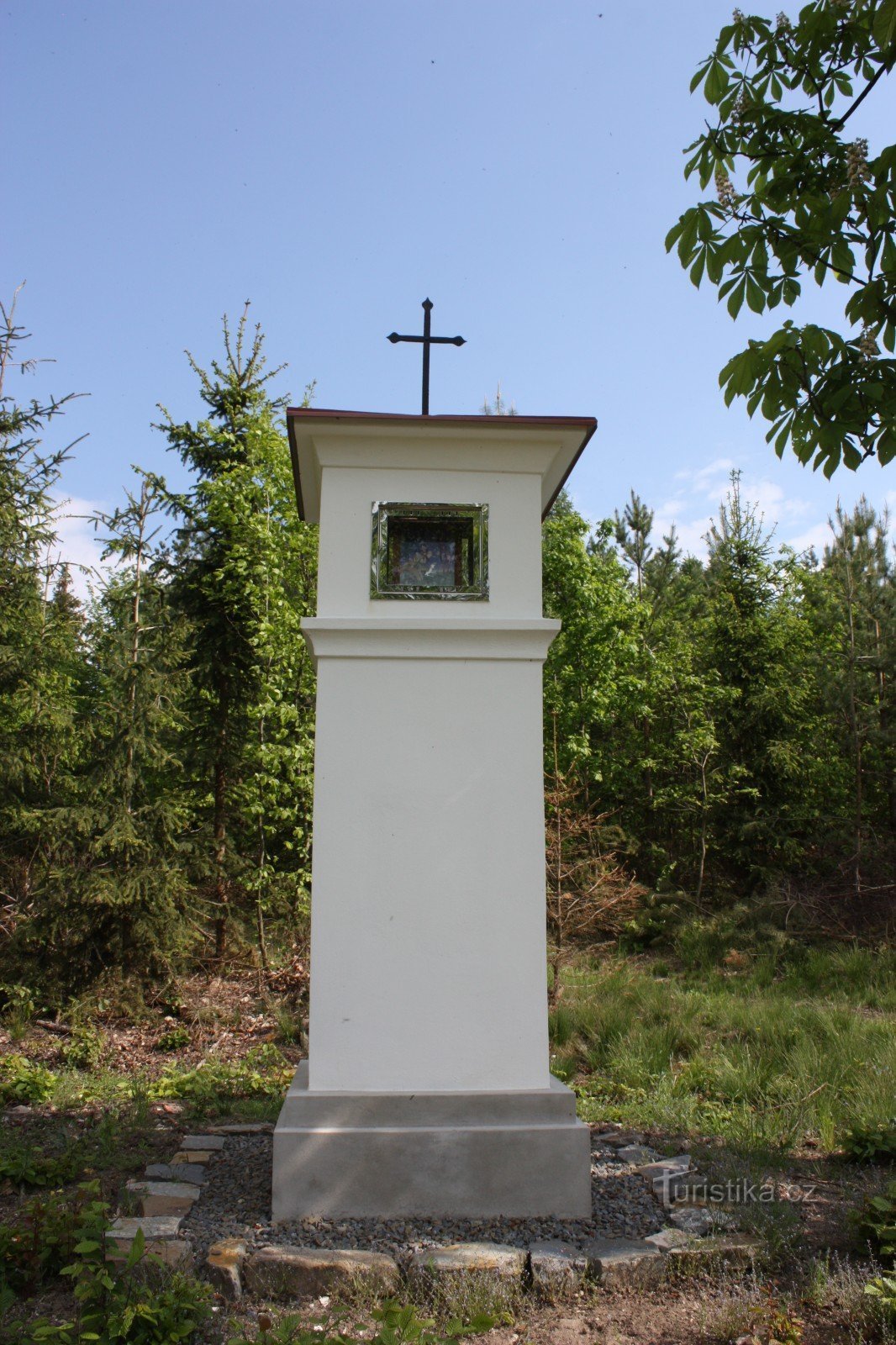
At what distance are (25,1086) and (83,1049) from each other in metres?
1.55

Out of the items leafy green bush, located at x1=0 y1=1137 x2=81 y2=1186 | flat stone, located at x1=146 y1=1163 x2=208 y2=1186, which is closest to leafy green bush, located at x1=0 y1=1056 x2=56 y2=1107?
leafy green bush, located at x1=0 y1=1137 x2=81 y2=1186

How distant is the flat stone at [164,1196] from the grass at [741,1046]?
290cm

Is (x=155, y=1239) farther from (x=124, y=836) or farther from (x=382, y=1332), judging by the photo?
(x=124, y=836)

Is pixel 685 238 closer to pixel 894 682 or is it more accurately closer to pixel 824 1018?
pixel 824 1018

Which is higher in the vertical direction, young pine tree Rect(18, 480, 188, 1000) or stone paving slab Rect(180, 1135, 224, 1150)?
young pine tree Rect(18, 480, 188, 1000)

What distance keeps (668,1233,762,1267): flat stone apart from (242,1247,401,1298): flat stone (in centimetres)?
119

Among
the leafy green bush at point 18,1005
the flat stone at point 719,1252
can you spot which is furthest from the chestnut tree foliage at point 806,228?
the leafy green bush at point 18,1005

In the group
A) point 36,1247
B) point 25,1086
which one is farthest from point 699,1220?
point 25,1086

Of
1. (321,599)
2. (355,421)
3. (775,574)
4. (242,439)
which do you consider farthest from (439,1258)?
(775,574)

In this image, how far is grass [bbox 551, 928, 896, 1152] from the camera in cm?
617

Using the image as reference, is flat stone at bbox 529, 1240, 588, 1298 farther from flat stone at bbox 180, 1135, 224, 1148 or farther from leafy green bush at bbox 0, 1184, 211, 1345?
flat stone at bbox 180, 1135, 224, 1148

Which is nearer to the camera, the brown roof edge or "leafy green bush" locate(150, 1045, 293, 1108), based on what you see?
the brown roof edge

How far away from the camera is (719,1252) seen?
3.96 meters

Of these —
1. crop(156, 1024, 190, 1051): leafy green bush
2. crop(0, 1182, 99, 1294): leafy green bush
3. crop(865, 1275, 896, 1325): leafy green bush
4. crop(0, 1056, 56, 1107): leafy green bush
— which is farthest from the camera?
crop(156, 1024, 190, 1051): leafy green bush
